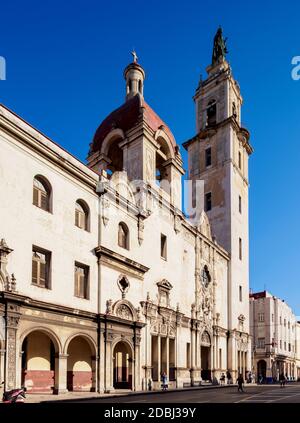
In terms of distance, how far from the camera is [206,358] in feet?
133

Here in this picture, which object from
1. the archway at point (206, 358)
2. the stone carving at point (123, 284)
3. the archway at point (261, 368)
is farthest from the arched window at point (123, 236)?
the archway at point (261, 368)

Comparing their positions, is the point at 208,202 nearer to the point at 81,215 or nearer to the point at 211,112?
the point at 211,112

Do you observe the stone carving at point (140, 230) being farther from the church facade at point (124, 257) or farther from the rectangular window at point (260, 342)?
the rectangular window at point (260, 342)

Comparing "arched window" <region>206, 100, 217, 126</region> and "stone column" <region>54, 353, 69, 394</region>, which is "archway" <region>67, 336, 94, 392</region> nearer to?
"stone column" <region>54, 353, 69, 394</region>

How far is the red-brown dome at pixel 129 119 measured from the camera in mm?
35875

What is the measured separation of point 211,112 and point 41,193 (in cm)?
3409

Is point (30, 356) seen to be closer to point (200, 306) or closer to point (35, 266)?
point (35, 266)

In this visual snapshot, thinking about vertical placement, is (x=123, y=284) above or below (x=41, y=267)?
below

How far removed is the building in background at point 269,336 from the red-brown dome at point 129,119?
45.2m

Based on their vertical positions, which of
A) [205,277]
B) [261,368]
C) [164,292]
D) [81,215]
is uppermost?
[81,215]

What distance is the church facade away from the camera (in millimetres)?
21062

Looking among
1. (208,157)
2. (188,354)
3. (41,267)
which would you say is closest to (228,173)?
(208,157)

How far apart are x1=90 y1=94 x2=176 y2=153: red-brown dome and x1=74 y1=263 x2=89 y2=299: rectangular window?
14062mm

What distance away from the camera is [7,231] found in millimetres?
20047
